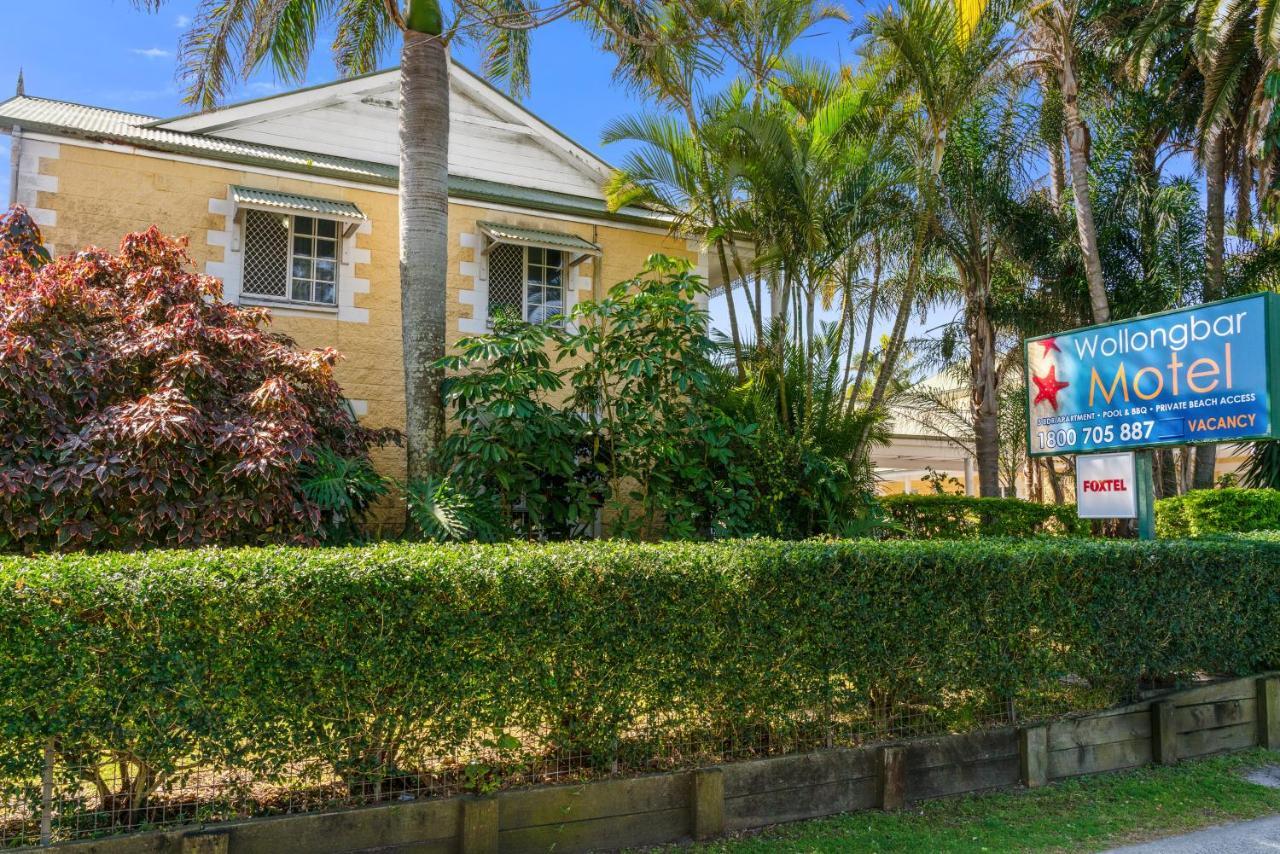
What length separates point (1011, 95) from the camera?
15.8m

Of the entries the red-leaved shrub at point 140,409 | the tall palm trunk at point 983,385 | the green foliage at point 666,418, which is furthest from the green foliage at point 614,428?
the tall palm trunk at point 983,385

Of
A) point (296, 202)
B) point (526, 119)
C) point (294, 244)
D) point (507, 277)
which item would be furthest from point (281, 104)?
point (507, 277)

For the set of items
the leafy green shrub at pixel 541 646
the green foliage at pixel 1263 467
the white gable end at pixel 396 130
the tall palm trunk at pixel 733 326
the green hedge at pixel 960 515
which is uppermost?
the white gable end at pixel 396 130

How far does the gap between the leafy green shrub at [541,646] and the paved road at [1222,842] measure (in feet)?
4.34

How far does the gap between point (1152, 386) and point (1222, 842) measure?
12.4 feet

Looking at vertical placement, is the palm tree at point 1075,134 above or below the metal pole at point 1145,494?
above

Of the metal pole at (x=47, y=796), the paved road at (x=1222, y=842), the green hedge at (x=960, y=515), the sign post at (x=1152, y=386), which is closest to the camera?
the metal pole at (x=47, y=796)

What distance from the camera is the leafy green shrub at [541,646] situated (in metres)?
4.34

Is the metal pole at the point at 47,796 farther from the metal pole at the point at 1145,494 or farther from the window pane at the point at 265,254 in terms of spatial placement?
the metal pole at the point at 1145,494

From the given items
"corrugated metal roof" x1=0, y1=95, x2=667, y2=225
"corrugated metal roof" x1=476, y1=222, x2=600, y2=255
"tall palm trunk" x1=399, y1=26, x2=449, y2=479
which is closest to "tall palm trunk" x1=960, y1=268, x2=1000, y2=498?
"corrugated metal roof" x1=0, y1=95, x2=667, y2=225

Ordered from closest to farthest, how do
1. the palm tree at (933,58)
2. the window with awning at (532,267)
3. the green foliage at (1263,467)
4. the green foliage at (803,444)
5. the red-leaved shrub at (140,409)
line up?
the red-leaved shrub at (140,409), the green foliage at (803,444), the palm tree at (933,58), the window with awning at (532,267), the green foliage at (1263,467)

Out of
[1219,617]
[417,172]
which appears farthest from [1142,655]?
[417,172]

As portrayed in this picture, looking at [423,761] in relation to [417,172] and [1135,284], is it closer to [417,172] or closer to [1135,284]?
[417,172]

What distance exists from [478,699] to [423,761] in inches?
19.4
